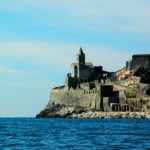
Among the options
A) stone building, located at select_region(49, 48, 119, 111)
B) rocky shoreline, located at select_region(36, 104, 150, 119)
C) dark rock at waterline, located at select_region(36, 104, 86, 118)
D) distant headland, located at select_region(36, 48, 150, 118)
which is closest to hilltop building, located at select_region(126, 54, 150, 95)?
distant headland, located at select_region(36, 48, 150, 118)

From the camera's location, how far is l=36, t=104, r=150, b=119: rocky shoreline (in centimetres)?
12306

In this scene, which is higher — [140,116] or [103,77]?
[103,77]

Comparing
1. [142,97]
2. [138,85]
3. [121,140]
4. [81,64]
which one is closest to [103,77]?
[81,64]

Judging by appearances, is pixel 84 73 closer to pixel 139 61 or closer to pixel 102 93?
pixel 139 61

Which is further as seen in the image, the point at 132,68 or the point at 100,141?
the point at 132,68

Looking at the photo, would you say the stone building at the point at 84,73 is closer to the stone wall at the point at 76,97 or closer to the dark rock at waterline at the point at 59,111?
the stone wall at the point at 76,97

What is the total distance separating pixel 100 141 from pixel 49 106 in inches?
4837

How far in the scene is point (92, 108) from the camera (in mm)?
142500

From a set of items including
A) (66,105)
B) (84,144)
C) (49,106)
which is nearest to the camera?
(84,144)

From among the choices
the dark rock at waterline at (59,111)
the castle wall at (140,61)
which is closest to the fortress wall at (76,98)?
the dark rock at waterline at (59,111)

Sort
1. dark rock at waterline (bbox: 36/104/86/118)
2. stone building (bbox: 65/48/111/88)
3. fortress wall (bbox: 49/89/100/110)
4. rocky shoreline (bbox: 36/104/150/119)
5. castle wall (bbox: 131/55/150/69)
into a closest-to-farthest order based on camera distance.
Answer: rocky shoreline (bbox: 36/104/150/119)
fortress wall (bbox: 49/89/100/110)
dark rock at waterline (bbox: 36/104/86/118)
castle wall (bbox: 131/55/150/69)
stone building (bbox: 65/48/111/88)

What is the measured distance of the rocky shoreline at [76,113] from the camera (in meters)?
123

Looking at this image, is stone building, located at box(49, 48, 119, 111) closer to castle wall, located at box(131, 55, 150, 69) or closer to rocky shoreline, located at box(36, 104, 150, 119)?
rocky shoreline, located at box(36, 104, 150, 119)

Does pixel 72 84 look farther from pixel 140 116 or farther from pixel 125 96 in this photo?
pixel 140 116
